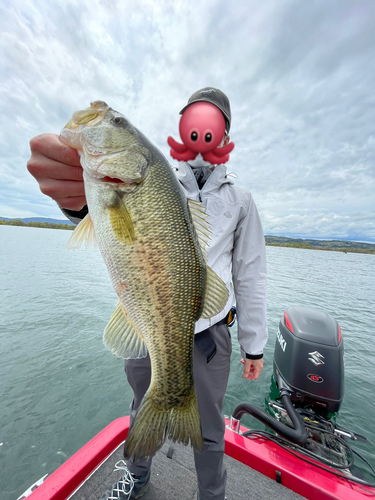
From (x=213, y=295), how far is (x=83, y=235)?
3.13ft

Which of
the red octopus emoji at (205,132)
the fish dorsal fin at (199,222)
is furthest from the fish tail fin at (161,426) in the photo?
the red octopus emoji at (205,132)

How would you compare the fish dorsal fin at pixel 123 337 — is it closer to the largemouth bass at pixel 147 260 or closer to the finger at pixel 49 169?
the largemouth bass at pixel 147 260

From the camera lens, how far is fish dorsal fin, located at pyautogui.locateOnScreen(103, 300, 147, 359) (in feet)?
5.01

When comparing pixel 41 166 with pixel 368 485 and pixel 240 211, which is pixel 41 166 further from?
pixel 368 485

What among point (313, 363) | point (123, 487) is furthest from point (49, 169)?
point (313, 363)

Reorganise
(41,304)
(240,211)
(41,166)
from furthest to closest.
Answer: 1. (41,304)
2. (240,211)
3. (41,166)

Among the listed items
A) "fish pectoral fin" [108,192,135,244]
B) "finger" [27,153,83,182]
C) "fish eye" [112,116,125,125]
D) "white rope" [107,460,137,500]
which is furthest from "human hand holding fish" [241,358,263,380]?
"fish eye" [112,116,125,125]

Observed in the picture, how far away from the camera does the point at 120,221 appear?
1.44 metres

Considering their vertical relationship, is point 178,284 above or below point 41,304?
above

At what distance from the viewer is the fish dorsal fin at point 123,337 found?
60.1 inches

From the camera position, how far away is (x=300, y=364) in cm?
361

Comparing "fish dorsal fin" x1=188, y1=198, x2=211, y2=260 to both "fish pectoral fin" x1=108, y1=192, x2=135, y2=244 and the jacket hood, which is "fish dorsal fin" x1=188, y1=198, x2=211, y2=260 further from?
the jacket hood

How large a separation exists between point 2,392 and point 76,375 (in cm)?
140

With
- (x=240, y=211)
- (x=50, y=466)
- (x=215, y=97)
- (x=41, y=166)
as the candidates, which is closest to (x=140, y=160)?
(x=41, y=166)
